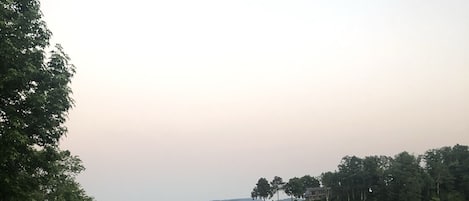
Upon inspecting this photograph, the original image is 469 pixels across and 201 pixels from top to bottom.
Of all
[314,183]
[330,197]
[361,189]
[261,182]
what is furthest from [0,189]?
[261,182]

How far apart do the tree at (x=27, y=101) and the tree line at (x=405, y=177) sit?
8867 centimetres

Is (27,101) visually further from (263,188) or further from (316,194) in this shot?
(263,188)

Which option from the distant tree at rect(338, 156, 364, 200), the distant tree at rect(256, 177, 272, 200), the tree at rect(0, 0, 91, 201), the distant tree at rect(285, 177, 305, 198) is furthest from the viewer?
the distant tree at rect(256, 177, 272, 200)

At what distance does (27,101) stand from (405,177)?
3665 inches

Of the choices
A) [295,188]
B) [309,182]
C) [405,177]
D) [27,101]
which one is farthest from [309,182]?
[27,101]

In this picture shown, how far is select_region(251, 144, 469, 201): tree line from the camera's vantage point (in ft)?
308

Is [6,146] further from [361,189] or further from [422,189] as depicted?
[361,189]

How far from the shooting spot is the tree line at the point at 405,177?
93750mm

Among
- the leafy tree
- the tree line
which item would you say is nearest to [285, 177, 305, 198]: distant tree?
the leafy tree

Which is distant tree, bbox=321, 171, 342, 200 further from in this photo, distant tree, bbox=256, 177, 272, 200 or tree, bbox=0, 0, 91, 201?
tree, bbox=0, 0, 91, 201

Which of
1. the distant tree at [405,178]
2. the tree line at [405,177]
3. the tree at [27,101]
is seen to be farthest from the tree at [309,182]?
the tree at [27,101]

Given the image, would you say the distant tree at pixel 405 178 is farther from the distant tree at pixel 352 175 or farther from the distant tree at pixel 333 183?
the distant tree at pixel 333 183

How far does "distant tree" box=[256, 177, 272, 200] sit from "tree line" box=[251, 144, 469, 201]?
1761 inches

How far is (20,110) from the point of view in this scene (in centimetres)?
1397
